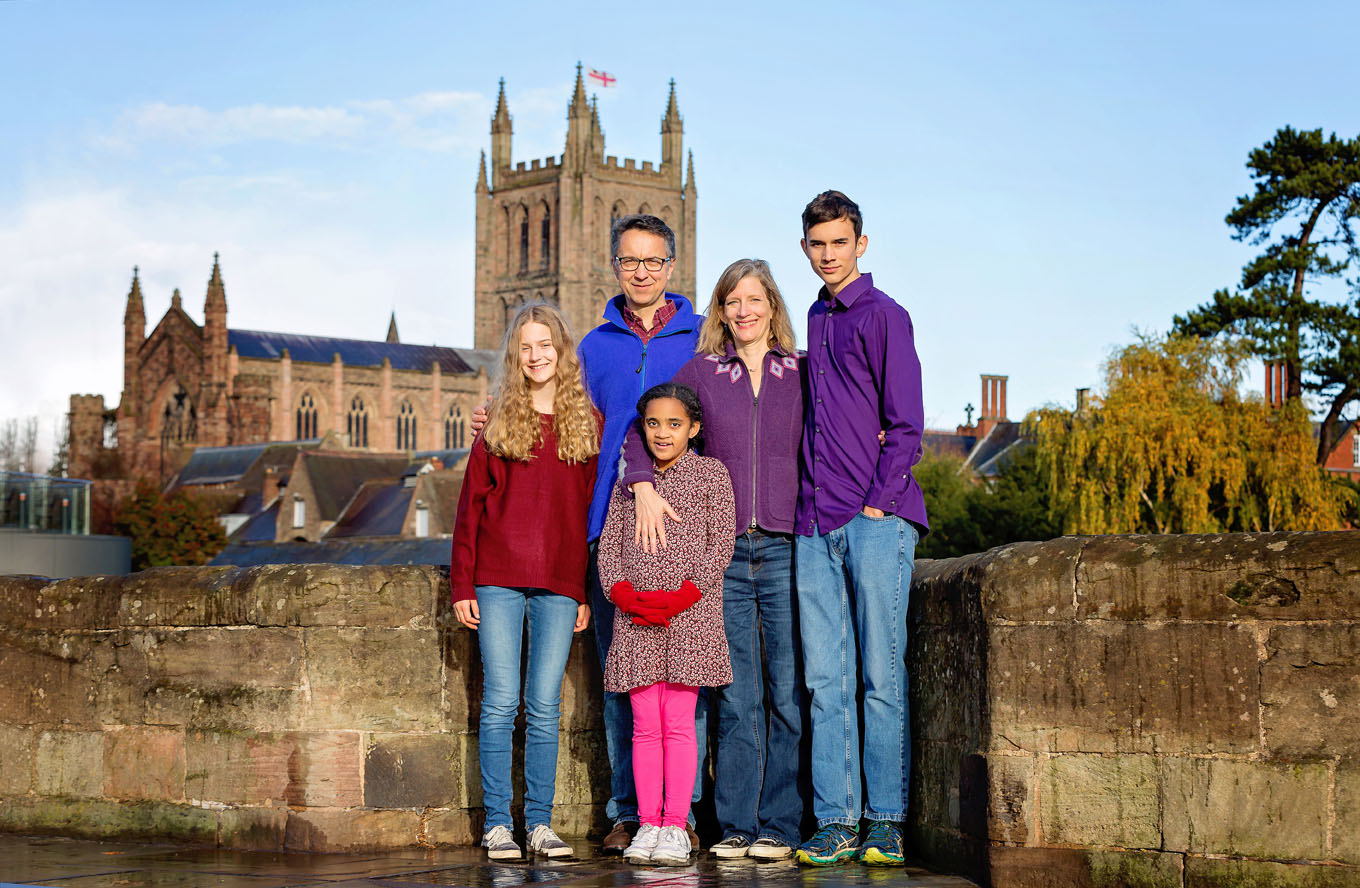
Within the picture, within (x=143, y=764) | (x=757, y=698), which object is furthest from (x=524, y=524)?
(x=143, y=764)

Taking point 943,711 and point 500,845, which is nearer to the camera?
point 943,711

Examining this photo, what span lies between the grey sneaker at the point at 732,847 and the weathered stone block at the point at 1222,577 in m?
1.56

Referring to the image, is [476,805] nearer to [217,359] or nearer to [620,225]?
[620,225]

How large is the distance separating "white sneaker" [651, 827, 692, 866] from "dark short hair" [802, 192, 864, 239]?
7.46ft

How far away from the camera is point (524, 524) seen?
629 cm

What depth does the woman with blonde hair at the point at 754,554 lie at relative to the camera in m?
6.10

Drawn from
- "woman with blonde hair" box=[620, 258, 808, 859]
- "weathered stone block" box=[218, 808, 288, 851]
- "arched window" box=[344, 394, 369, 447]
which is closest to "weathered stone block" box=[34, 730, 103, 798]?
"weathered stone block" box=[218, 808, 288, 851]

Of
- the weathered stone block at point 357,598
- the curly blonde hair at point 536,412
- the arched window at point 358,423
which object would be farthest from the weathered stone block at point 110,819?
the arched window at point 358,423

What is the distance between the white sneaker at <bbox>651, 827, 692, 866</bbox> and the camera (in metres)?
5.85

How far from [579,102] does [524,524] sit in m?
122

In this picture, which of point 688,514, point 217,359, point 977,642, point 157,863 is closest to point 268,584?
point 157,863

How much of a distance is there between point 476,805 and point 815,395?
7.14 ft

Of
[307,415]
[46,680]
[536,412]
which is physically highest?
[307,415]

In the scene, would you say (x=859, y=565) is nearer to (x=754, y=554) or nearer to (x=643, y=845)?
(x=754, y=554)
